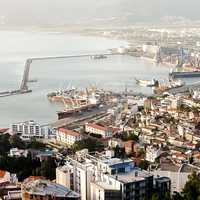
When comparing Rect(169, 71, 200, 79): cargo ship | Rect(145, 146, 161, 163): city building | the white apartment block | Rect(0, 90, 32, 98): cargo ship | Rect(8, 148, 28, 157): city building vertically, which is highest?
Rect(8, 148, 28, 157): city building

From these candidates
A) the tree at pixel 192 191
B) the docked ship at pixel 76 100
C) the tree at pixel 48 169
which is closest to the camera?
the tree at pixel 192 191

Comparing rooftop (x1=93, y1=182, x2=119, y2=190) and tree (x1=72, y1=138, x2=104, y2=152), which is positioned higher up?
rooftop (x1=93, y1=182, x2=119, y2=190)

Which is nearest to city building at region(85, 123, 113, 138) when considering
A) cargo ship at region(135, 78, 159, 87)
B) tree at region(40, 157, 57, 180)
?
tree at region(40, 157, 57, 180)

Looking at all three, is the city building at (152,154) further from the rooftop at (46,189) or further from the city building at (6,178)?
the rooftop at (46,189)

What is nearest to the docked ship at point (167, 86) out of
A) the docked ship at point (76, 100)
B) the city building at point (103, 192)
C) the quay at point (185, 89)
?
the quay at point (185, 89)

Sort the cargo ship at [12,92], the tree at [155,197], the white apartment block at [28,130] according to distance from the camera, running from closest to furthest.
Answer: the tree at [155,197] → the white apartment block at [28,130] → the cargo ship at [12,92]

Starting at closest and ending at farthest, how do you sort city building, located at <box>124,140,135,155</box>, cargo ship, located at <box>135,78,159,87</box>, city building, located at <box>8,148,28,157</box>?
city building, located at <box>8,148,28,157</box>, city building, located at <box>124,140,135,155</box>, cargo ship, located at <box>135,78,159,87</box>

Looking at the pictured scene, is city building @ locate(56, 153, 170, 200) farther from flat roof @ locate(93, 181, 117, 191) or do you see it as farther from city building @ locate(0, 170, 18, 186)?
city building @ locate(0, 170, 18, 186)

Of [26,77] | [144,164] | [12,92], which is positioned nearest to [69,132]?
[144,164]
